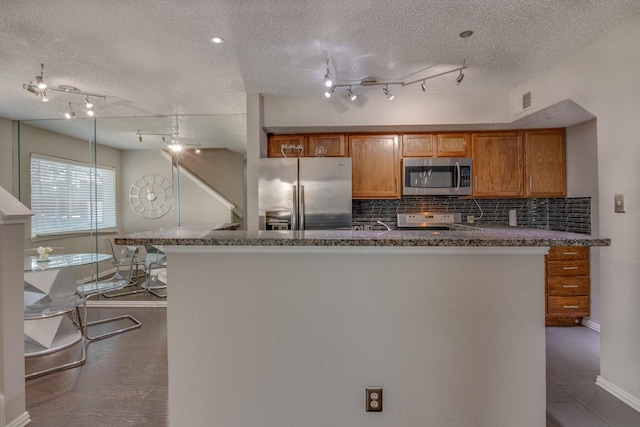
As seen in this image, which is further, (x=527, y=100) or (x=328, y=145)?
(x=328, y=145)

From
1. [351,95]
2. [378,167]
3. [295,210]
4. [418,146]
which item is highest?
[351,95]

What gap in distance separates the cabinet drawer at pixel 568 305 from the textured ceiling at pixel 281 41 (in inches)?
89.3

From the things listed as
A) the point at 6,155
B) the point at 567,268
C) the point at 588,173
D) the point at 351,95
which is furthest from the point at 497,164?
the point at 6,155

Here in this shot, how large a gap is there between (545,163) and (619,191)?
1644 millimetres

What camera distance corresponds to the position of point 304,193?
126 inches

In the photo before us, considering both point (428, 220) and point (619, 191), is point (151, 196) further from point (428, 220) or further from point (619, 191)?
point (619, 191)

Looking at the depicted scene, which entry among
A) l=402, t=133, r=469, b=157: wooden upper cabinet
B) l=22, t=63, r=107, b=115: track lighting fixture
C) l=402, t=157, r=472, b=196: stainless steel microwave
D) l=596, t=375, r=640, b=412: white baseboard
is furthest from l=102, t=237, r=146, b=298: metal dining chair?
l=596, t=375, r=640, b=412: white baseboard

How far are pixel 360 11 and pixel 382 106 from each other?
1.53 meters

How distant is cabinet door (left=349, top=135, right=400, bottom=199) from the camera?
3541mm

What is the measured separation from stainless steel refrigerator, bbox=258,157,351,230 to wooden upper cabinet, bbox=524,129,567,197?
6.90ft

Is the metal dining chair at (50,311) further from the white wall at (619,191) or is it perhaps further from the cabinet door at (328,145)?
the white wall at (619,191)

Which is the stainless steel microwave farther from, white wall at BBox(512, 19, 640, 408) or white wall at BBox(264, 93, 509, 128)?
white wall at BBox(512, 19, 640, 408)

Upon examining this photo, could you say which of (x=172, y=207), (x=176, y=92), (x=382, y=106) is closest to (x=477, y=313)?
(x=382, y=106)

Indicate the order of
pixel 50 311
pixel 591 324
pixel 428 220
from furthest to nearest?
pixel 428 220 < pixel 591 324 < pixel 50 311
